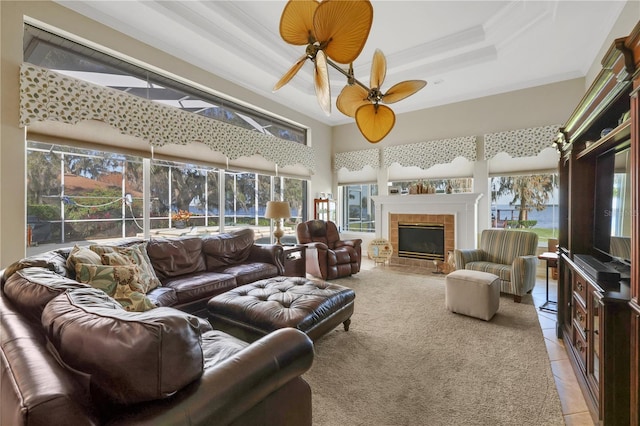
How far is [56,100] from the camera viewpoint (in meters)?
2.81

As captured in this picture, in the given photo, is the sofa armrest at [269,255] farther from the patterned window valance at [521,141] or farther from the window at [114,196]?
the patterned window valance at [521,141]

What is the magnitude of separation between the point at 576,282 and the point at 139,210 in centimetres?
453

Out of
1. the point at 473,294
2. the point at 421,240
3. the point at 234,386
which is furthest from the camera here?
the point at 421,240

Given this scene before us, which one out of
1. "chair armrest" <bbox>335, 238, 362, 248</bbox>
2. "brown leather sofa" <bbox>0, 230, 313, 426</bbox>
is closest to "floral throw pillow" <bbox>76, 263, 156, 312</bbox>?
"brown leather sofa" <bbox>0, 230, 313, 426</bbox>

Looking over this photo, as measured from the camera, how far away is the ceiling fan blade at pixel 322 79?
1771 millimetres

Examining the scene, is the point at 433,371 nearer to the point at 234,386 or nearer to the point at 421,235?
the point at 234,386

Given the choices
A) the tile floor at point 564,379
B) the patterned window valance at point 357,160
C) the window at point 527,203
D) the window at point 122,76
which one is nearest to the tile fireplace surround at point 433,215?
the window at point 527,203

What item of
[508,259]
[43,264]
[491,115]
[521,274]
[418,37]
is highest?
[418,37]

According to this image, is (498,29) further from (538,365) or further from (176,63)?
(176,63)

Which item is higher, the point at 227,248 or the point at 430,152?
the point at 430,152

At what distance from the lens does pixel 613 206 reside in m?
1.85

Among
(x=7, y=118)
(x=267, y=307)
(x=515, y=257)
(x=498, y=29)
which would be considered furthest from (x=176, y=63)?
(x=515, y=257)

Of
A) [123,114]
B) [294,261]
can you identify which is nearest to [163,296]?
[294,261]

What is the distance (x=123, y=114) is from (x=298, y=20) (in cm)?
265
